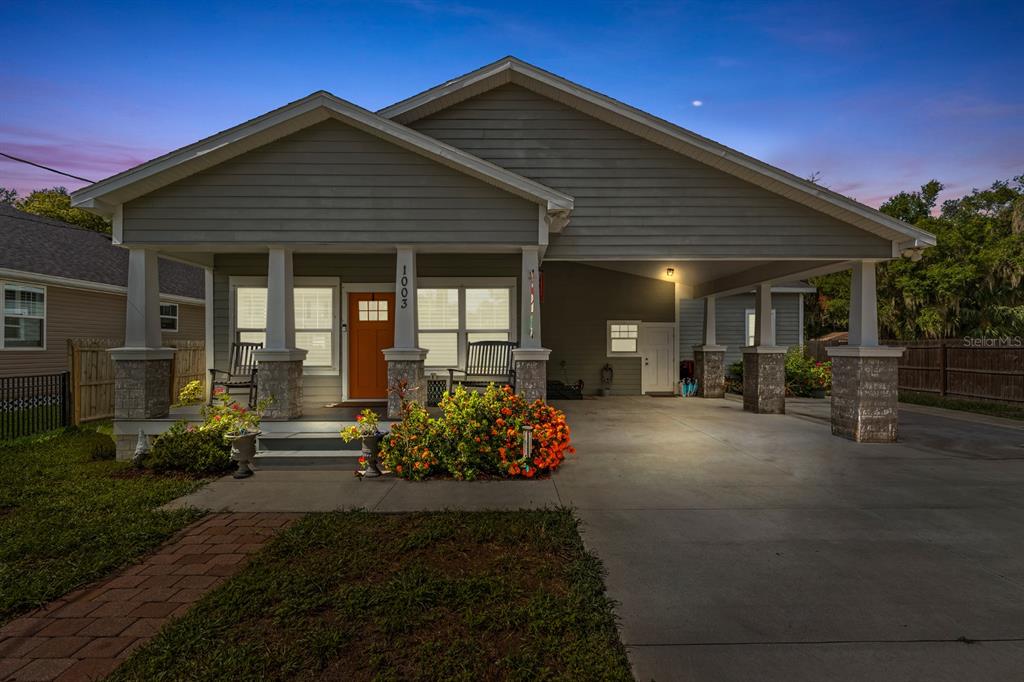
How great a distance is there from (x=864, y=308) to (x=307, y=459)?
8.79m

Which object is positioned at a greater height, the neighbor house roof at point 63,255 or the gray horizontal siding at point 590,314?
the neighbor house roof at point 63,255

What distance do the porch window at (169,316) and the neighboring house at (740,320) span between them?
17.5 m

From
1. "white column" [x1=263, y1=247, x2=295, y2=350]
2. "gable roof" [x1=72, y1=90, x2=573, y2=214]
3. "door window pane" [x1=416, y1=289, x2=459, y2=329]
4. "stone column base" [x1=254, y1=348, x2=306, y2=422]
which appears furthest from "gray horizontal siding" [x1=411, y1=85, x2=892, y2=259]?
"stone column base" [x1=254, y1=348, x2=306, y2=422]

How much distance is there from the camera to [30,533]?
4.12 meters

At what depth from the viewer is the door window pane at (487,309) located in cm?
988

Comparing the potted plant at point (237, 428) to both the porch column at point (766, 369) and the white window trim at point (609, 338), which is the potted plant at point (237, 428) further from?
the porch column at point (766, 369)

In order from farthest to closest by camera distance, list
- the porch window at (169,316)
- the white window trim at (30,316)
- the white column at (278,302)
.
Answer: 1. the porch window at (169,316)
2. the white window trim at (30,316)
3. the white column at (278,302)

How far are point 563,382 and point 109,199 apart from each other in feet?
31.9

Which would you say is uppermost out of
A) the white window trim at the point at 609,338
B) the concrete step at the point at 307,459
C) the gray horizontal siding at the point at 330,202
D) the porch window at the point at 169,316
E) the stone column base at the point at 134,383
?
the gray horizontal siding at the point at 330,202

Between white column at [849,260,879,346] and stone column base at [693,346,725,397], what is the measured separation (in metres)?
5.57

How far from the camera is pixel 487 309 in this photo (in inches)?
390

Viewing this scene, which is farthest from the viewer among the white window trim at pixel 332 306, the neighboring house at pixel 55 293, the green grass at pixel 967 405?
the neighboring house at pixel 55 293

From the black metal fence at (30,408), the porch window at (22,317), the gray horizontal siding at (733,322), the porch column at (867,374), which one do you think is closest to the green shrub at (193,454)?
the black metal fence at (30,408)

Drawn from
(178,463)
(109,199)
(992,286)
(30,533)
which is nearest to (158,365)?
(178,463)
